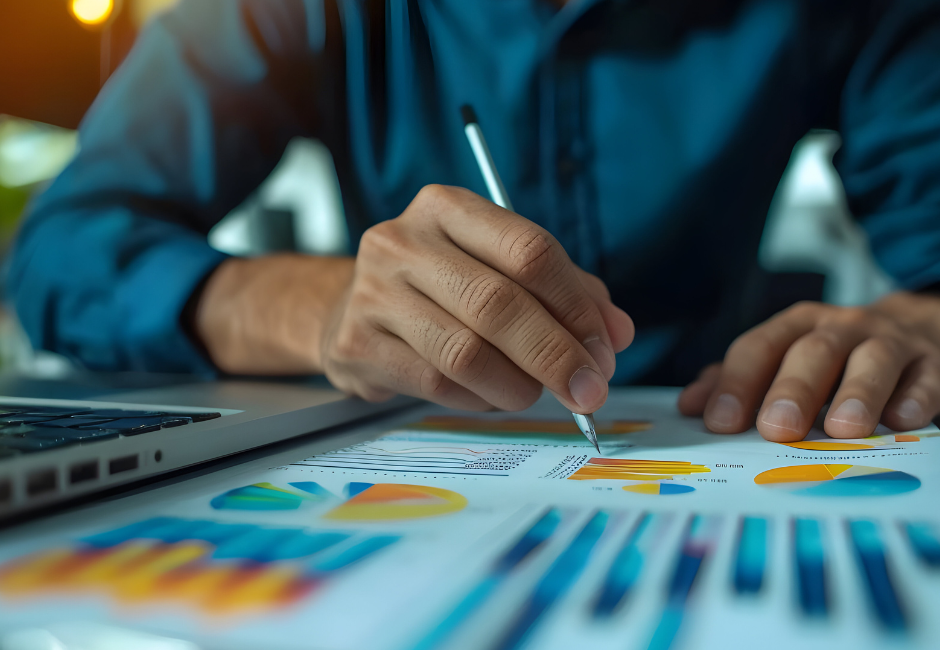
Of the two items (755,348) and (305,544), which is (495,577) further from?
(755,348)

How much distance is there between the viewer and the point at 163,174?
0.85m

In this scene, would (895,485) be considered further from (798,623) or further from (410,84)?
(410,84)

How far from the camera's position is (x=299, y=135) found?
3.32ft

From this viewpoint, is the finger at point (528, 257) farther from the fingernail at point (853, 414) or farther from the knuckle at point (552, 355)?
the fingernail at point (853, 414)

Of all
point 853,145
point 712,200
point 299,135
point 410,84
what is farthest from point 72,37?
Result: point 853,145

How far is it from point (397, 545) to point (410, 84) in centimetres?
68

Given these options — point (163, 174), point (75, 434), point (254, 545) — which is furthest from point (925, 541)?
point (163, 174)

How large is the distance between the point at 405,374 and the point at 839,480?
27cm

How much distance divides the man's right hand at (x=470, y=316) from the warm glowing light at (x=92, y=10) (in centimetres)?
115

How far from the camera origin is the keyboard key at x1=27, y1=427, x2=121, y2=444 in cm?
28

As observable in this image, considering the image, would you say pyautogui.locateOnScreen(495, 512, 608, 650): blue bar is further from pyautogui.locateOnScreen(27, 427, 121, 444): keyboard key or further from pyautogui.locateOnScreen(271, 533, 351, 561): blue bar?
pyautogui.locateOnScreen(27, 427, 121, 444): keyboard key

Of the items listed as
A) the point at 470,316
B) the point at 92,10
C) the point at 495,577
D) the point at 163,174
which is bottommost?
the point at 495,577

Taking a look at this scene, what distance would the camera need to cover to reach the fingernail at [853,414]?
15.2 inches

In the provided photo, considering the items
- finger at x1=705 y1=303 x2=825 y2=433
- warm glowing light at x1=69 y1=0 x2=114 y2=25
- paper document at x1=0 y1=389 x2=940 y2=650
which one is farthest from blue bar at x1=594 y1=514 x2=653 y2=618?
warm glowing light at x1=69 y1=0 x2=114 y2=25
